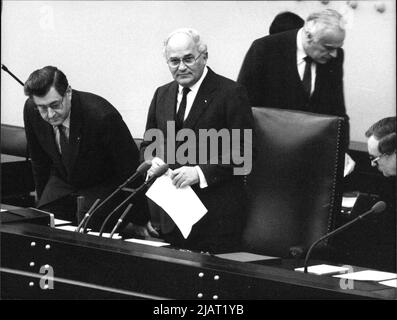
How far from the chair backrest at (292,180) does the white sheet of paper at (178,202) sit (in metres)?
0.34

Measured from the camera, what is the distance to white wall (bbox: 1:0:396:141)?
19.2ft

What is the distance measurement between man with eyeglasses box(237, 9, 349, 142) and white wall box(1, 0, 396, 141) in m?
1.18

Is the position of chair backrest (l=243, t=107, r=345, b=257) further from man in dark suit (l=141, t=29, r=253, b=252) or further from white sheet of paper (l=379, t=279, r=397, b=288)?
white sheet of paper (l=379, t=279, r=397, b=288)

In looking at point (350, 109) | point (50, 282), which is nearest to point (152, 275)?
point (50, 282)

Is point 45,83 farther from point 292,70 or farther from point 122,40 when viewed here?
point 122,40

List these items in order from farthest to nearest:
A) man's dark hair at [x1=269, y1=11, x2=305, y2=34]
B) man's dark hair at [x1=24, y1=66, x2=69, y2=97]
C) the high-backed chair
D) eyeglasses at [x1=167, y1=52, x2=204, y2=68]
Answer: the high-backed chair, man's dark hair at [x1=269, y1=11, x2=305, y2=34], man's dark hair at [x1=24, y1=66, x2=69, y2=97], eyeglasses at [x1=167, y1=52, x2=204, y2=68]

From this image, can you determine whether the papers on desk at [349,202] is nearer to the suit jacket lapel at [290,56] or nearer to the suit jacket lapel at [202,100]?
the suit jacket lapel at [290,56]

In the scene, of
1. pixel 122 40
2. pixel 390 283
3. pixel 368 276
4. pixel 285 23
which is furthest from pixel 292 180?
pixel 122 40

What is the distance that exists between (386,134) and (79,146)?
1195 millimetres

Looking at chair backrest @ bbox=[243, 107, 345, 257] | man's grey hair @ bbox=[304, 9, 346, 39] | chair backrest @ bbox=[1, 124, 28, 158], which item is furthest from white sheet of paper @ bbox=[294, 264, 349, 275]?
chair backrest @ bbox=[1, 124, 28, 158]

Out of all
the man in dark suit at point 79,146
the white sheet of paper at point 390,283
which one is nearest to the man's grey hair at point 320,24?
the man in dark suit at point 79,146

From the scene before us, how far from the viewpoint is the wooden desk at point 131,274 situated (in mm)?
2447

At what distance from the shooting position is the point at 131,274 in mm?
2672

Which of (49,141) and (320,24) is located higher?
(320,24)
